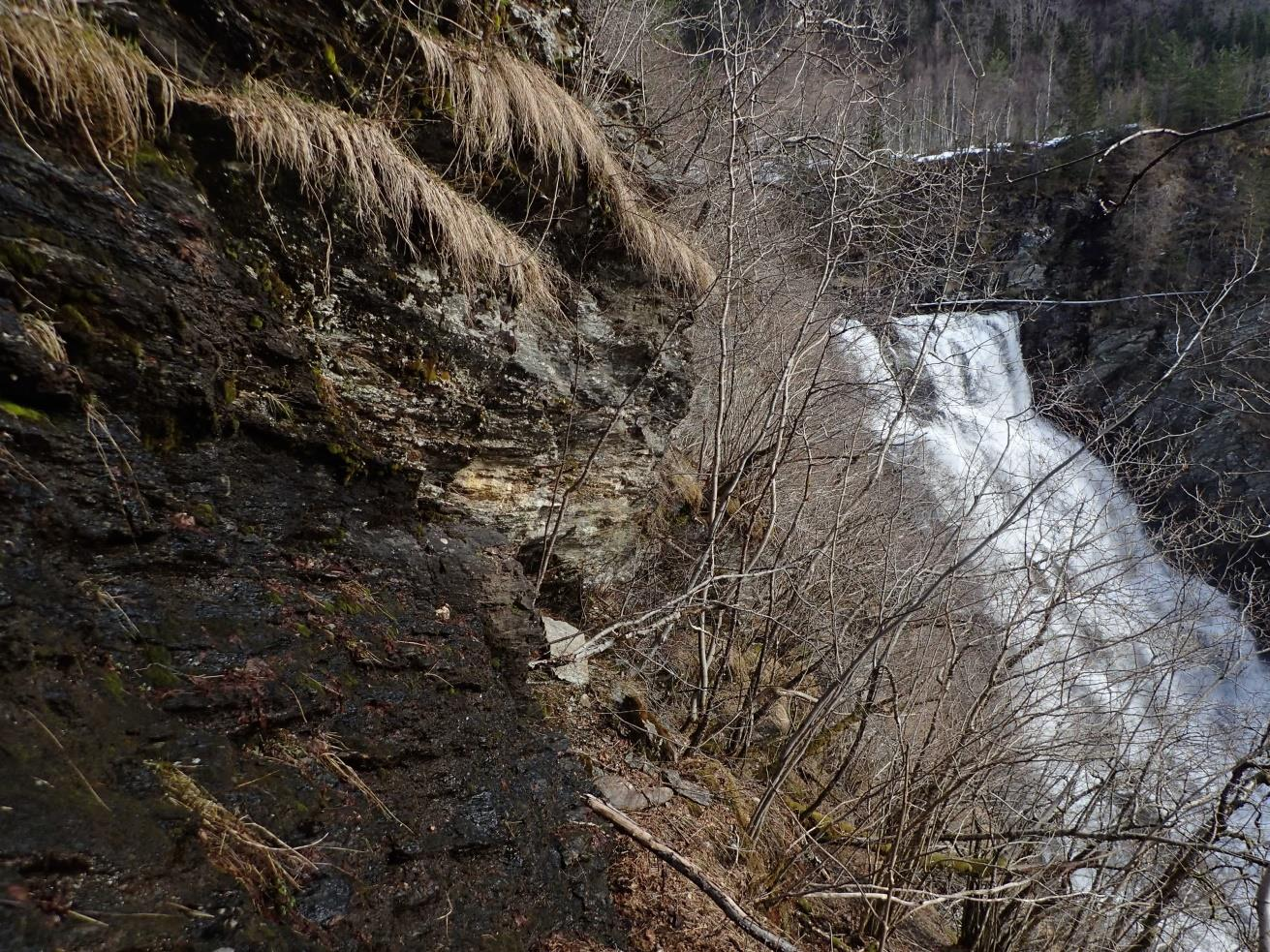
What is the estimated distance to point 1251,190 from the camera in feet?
63.5

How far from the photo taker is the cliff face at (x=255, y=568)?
1346mm

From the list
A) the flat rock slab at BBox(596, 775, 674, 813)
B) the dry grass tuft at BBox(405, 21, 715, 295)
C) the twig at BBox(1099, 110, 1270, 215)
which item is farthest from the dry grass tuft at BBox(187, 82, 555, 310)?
the twig at BBox(1099, 110, 1270, 215)

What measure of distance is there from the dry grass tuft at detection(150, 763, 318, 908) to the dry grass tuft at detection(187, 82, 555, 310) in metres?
2.10

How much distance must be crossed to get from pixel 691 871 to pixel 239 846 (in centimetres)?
167

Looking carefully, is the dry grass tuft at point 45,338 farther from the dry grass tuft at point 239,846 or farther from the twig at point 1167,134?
the twig at point 1167,134

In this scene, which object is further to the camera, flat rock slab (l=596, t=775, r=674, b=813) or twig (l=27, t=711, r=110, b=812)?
flat rock slab (l=596, t=775, r=674, b=813)

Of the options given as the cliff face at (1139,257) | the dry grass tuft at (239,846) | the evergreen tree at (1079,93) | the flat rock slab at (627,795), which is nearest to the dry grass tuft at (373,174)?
the dry grass tuft at (239,846)

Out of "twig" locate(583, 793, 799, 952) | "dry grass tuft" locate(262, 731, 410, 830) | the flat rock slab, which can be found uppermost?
"dry grass tuft" locate(262, 731, 410, 830)

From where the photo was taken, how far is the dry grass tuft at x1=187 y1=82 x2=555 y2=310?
2389 millimetres

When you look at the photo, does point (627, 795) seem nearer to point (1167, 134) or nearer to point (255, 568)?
point (255, 568)

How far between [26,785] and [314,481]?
137 centimetres

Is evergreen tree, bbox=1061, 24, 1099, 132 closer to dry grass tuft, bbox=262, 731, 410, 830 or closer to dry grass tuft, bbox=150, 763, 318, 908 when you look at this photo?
dry grass tuft, bbox=262, 731, 410, 830

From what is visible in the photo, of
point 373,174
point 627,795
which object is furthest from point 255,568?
point 627,795

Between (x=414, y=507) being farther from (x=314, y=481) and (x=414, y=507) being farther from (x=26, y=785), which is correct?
(x=26, y=785)
